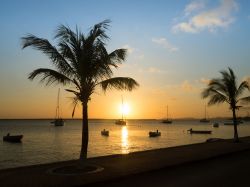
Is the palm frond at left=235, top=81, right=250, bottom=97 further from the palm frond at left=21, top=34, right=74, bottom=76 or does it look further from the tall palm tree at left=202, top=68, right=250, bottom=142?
the palm frond at left=21, top=34, right=74, bottom=76

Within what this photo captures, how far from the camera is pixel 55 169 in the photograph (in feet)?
47.1

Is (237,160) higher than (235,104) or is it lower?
lower

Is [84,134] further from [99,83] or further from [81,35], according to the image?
[81,35]

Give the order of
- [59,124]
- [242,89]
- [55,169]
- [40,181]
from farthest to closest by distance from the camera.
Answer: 1. [59,124]
2. [242,89]
3. [55,169]
4. [40,181]

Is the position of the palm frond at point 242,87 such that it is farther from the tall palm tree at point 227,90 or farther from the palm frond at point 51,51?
the palm frond at point 51,51

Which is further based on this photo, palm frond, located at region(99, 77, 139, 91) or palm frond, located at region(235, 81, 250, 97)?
palm frond, located at region(235, 81, 250, 97)

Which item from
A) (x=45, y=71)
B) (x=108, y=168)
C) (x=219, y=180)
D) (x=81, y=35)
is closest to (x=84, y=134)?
(x=108, y=168)

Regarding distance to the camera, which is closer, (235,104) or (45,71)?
(45,71)

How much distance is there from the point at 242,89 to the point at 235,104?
1357mm

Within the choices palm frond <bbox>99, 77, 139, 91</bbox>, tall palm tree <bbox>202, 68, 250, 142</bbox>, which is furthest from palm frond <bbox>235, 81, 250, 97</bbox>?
palm frond <bbox>99, 77, 139, 91</bbox>

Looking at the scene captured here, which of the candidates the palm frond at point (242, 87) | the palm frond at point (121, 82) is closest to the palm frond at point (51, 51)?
the palm frond at point (121, 82)

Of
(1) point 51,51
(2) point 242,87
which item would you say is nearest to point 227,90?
(2) point 242,87

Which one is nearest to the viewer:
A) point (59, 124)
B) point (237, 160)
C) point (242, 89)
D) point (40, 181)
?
point (40, 181)

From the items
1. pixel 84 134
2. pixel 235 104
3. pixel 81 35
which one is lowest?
pixel 84 134
